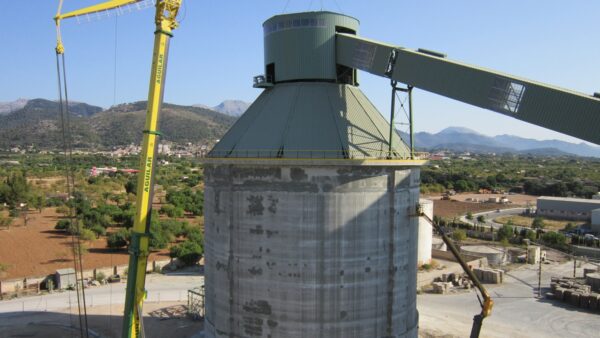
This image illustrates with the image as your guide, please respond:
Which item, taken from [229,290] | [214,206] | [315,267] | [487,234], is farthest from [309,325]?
[487,234]

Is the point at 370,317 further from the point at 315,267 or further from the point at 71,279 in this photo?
the point at 71,279

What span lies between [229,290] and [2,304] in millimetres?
24605

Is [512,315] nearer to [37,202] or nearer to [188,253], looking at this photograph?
[188,253]

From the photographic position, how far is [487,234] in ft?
217

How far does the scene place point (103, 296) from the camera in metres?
36.5

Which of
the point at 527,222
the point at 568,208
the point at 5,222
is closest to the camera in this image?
the point at 5,222

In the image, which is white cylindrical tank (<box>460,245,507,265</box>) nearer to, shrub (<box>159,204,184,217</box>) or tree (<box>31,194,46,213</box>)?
shrub (<box>159,204,184,217</box>)

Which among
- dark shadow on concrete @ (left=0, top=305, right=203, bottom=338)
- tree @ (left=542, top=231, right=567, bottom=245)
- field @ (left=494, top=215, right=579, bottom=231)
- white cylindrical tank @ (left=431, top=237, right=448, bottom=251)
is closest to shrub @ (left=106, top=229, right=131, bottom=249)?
dark shadow on concrete @ (left=0, top=305, right=203, bottom=338)

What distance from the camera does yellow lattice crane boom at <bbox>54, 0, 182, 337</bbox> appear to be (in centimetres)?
1809

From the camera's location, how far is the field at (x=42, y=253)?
45.9 meters

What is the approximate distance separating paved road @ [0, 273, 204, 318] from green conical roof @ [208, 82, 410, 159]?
19979 millimetres

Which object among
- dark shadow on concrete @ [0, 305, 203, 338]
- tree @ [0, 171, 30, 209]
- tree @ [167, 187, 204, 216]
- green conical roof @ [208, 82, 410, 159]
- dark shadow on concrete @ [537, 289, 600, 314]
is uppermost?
green conical roof @ [208, 82, 410, 159]

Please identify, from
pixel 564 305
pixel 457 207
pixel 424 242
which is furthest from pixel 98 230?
pixel 457 207

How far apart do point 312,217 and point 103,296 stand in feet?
82.7
